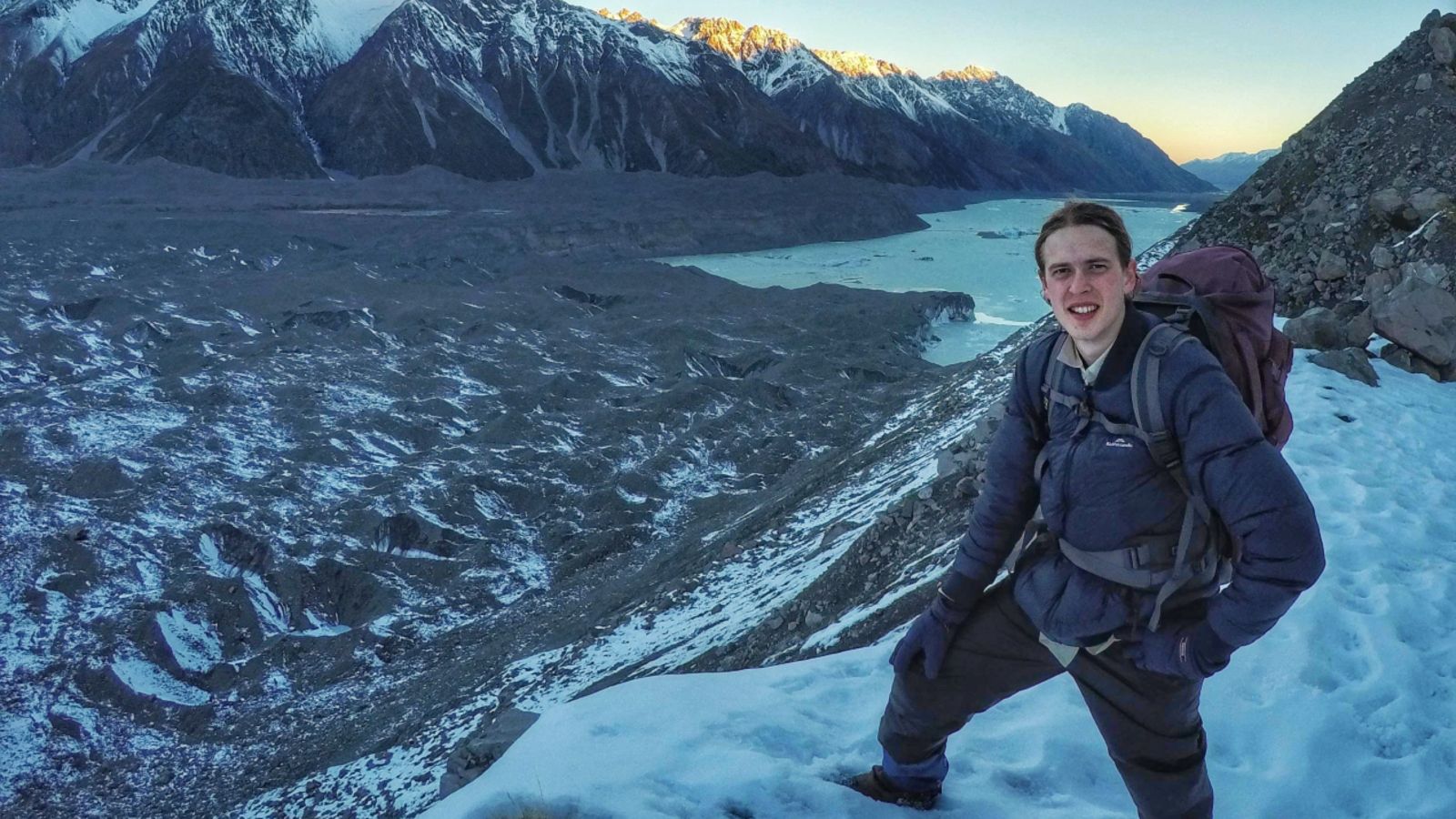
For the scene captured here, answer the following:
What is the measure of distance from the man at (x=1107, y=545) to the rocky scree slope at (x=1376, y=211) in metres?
8.84

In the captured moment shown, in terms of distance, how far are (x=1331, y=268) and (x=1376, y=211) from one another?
167 centimetres

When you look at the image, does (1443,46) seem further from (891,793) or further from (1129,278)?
(891,793)

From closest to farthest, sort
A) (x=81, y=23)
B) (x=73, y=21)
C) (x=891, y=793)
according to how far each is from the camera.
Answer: (x=891, y=793)
(x=73, y=21)
(x=81, y=23)

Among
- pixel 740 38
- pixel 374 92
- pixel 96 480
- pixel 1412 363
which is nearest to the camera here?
pixel 1412 363

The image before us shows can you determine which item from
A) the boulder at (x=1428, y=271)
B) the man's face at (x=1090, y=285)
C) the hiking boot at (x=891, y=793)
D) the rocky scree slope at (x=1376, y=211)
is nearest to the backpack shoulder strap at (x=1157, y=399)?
the man's face at (x=1090, y=285)

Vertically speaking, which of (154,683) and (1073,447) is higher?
(1073,447)

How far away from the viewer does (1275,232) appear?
1448cm

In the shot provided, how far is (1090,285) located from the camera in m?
2.13

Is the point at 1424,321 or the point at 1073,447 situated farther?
the point at 1424,321

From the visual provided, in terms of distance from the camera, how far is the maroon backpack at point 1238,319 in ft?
6.77

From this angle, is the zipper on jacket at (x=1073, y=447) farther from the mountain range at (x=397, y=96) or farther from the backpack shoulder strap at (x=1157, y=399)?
the mountain range at (x=397, y=96)

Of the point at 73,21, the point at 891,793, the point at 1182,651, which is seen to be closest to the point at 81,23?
the point at 73,21

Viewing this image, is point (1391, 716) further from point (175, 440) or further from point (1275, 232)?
point (175, 440)

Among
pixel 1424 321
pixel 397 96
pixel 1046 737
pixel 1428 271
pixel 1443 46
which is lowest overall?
pixel 1046 737
